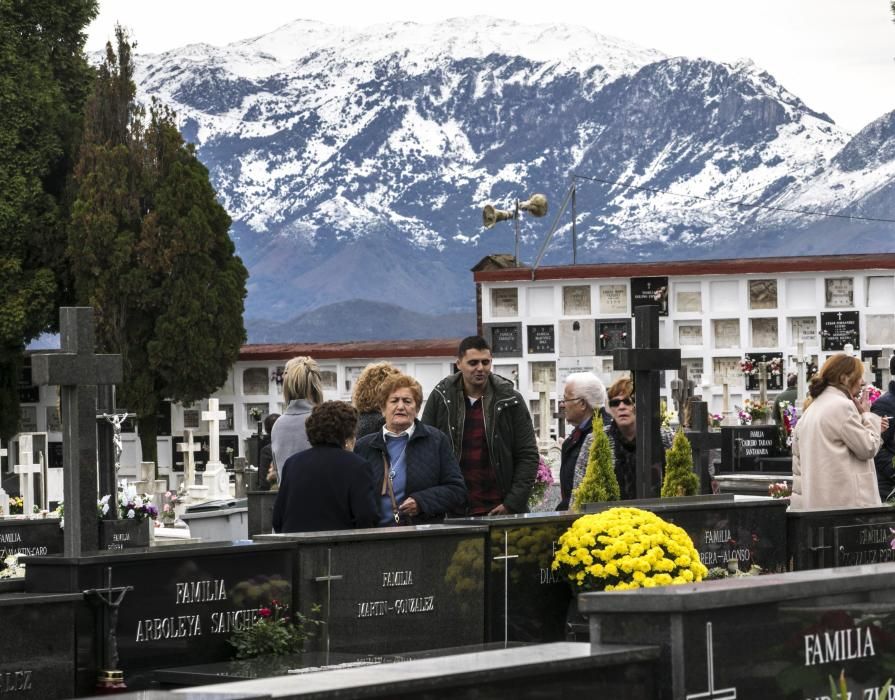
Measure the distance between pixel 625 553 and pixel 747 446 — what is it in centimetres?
1279

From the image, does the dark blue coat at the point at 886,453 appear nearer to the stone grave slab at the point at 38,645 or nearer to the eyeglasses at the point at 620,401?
the eyeglasses at the point at 620,401

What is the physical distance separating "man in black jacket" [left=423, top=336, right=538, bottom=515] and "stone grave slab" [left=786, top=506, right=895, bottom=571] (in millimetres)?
1334

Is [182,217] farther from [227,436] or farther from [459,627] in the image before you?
[459,627]

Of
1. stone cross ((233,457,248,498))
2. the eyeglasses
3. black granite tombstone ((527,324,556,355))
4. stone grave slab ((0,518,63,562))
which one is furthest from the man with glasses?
black granite tombstone ((527,324,556,355))

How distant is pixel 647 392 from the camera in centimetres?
910

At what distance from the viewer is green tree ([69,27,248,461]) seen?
112ft

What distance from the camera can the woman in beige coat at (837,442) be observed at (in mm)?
9000

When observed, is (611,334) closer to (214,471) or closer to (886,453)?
(214,471)

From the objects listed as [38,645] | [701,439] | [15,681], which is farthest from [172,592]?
[701,439]

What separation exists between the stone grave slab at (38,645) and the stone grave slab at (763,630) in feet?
6.98

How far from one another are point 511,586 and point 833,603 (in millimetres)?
2858

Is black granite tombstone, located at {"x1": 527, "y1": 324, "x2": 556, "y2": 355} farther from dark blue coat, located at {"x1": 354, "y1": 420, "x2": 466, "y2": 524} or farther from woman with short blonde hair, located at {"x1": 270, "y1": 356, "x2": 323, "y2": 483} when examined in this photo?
dark blue coat, located at {"x1": 354, "y1": 420, "x2": 466, "y2": 524}

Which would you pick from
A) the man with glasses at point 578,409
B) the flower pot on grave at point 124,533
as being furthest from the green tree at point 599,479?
the flower pot on grave at point 124,533

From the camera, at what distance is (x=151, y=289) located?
3541 centimetres
